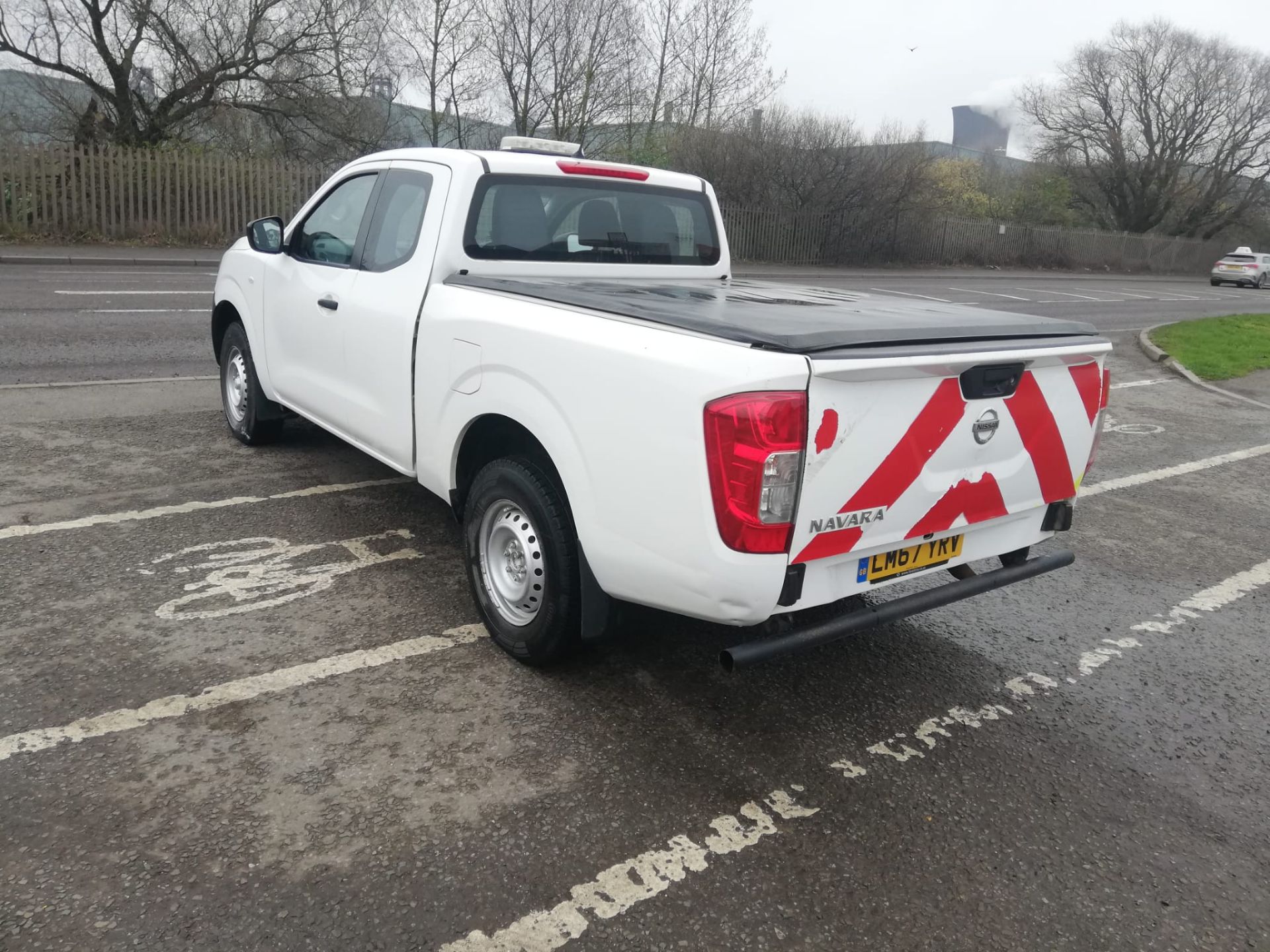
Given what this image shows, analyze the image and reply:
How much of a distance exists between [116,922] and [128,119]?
83.9 ft

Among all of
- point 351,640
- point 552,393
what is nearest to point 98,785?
point 351,640

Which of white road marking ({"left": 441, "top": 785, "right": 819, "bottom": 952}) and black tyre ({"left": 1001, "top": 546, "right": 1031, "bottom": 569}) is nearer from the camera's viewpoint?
white road marking ({"left": 441, "top": 785, "right": 819, "bottom": 952})

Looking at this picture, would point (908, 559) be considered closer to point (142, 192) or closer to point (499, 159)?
point (499, 159)

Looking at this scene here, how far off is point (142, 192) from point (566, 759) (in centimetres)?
2167

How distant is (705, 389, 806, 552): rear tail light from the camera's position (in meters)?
2.75

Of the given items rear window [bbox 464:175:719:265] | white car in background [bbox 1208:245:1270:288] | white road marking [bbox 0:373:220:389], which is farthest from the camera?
white car in background [bbox 1208:245:1270:288]

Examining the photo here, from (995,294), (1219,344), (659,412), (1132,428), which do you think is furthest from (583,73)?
(659,412)

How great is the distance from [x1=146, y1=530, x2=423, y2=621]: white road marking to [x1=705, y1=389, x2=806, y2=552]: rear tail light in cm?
226

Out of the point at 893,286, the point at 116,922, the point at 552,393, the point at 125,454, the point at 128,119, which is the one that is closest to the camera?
the point at 116,922

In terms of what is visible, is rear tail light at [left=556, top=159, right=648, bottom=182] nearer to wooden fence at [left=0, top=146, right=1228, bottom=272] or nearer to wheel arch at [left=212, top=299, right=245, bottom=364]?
wheel arch at [left=212, top=299, right=245, bottom=364]

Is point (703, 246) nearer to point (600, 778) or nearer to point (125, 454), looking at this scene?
point (600, 778)

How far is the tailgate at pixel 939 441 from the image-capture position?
2889 millimetres

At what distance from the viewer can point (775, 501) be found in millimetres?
2840

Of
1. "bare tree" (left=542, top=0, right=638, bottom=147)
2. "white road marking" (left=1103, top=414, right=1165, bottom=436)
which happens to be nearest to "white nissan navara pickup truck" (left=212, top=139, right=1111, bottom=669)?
A: "white road marking" (left=1103, top=414, right=1165, bottom=436)
